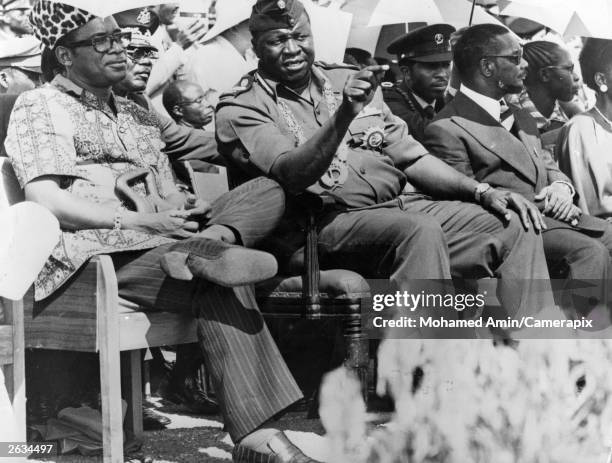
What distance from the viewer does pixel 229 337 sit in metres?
2.49

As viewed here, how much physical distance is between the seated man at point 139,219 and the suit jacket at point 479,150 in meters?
0.71

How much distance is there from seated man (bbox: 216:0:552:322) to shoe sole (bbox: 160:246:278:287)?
0.40 m

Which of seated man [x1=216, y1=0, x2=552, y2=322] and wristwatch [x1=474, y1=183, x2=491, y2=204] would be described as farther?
wristwatch [x1=474, y1=183, x2=491, y2=204]

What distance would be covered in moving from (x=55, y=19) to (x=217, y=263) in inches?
34.9

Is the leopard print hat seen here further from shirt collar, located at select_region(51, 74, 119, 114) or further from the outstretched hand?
the outstretched hand

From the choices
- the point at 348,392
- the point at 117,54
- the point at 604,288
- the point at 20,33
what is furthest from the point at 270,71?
the point at 604,288

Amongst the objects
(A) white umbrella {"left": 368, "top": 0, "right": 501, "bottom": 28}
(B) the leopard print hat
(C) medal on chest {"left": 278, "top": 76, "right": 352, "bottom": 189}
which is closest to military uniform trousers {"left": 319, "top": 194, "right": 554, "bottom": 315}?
(C) medal on chest {"left": 278, "top": 76, "right": 352, "bottom": 189}

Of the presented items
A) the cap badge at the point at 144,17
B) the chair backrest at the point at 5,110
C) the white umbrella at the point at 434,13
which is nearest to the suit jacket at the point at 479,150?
the white umbrella at the point at 434,13

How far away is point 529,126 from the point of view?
3.29 meters

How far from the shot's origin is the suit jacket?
3.20m

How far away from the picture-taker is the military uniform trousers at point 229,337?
246cm

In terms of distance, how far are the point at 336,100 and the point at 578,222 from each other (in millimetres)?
862

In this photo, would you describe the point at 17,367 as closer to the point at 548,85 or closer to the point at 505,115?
the point at 505,115

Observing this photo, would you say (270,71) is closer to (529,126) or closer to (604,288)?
(529,126)
